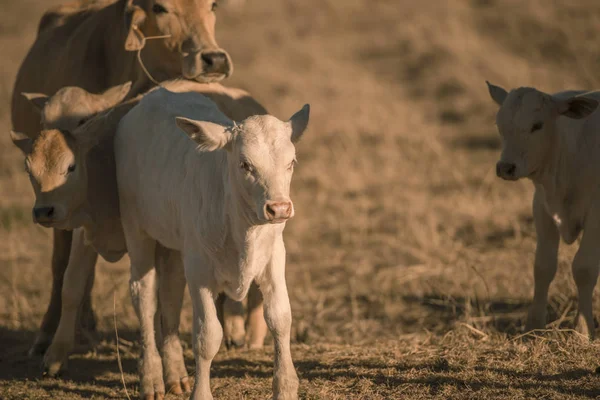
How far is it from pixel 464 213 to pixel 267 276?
622cm

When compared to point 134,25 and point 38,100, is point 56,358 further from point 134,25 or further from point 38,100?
point 134,25

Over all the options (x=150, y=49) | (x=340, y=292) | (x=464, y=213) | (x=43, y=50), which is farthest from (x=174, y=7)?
(x=464, y=213)

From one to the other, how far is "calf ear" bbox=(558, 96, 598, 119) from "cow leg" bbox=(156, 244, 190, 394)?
9.27 ft

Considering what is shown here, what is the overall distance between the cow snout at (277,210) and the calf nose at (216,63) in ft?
9.09

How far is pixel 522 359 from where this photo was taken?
605 cm

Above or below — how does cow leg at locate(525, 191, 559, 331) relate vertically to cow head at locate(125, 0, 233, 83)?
below

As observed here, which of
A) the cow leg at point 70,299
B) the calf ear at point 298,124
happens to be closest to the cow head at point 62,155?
the cow leg at point 70,299

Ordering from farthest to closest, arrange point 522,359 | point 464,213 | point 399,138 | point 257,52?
point 257,52
point 399,138
point 464,213
point 522,359

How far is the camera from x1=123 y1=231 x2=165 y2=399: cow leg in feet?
20.2

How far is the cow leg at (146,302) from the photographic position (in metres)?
6.14

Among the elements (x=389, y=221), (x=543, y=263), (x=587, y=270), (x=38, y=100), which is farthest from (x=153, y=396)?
(x=389, y=221)

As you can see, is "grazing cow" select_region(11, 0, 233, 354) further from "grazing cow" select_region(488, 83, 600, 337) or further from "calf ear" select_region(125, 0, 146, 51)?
"grazing cow" select_region(488, 83, 600, 337)

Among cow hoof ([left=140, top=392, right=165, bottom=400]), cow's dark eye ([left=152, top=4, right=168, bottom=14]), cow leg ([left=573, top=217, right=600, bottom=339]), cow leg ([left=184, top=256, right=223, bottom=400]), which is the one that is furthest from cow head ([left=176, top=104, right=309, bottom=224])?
cow's dark eye ([left=152, top=4, right=168, bottom=14])

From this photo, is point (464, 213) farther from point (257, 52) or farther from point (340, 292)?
point (257, 52)
